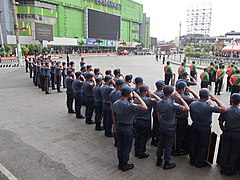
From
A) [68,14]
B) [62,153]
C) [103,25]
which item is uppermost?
[68,14]

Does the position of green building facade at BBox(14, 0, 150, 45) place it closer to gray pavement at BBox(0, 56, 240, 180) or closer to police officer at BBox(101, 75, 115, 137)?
gray pavement at BBox(0, 56, 240, 180)

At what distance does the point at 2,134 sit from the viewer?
5.84 meters

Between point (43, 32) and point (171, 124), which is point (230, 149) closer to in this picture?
point (171, 124)

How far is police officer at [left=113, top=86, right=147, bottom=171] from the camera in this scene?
397 centimetres

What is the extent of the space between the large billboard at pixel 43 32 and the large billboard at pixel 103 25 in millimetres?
17149

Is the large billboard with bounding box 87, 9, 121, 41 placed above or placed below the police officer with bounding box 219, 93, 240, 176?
above

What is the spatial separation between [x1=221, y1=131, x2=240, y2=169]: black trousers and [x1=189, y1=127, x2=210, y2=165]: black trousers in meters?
0.31

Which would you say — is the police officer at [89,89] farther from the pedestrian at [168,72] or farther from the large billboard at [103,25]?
the large billboard at [103,25]

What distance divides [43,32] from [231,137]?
139 ft

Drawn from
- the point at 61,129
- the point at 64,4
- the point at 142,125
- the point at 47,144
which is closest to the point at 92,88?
the point at 61,129

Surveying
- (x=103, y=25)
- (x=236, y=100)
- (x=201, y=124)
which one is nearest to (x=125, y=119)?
Result: (x=201, y=124)

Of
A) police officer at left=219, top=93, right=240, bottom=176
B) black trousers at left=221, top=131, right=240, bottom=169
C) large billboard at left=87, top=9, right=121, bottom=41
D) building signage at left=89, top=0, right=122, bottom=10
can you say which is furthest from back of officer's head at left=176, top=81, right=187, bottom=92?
building signage at left=89, top=0, right=122, bottom=10

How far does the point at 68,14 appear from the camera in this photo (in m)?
51.8

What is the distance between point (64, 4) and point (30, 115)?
159 feet
